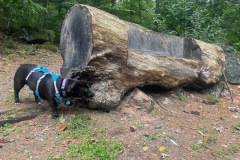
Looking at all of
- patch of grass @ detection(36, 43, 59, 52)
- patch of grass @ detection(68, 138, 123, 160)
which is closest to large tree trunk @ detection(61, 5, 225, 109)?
patch of grass @ detection(68, 138, 123, 160)

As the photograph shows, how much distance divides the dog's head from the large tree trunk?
244 mm

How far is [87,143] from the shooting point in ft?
13.2

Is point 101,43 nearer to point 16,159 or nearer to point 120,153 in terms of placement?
point 120,153

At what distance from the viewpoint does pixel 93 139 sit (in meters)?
4.14

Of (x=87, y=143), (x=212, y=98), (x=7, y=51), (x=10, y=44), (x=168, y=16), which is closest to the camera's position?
(x=87, y=143)

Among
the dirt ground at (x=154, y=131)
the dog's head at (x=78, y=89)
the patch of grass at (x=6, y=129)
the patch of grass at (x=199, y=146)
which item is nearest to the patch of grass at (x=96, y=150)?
the dirt ground at (x=154, y=131)

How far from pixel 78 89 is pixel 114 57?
33.9 inches

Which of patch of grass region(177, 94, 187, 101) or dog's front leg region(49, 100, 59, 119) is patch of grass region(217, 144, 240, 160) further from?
dog's front leg region(49, 100, 59, 119)

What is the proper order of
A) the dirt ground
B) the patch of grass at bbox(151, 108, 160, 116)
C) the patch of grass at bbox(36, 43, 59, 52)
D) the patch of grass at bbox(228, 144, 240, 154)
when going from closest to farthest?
1. the dirt ground
2. the patch of grass at bbox(228, 144, 240, 154)
3. the patch of grass at bbox(151, 108, 160, 116)
4. the patch of grass at bbox(36, 43, 59, 52)

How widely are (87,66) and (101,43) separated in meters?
0.44

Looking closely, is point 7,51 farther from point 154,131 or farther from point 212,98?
point 212,98

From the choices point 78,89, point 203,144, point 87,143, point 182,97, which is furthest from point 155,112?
point 87,143

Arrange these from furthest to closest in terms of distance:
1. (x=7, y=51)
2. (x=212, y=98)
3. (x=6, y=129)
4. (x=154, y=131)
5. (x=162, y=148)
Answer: (x=7, y=51) → (x=212, y=98) → (x=154, y=131) → (x=6, y=129) → (x=162, y=148)

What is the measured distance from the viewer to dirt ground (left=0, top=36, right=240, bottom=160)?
4.03 metres
